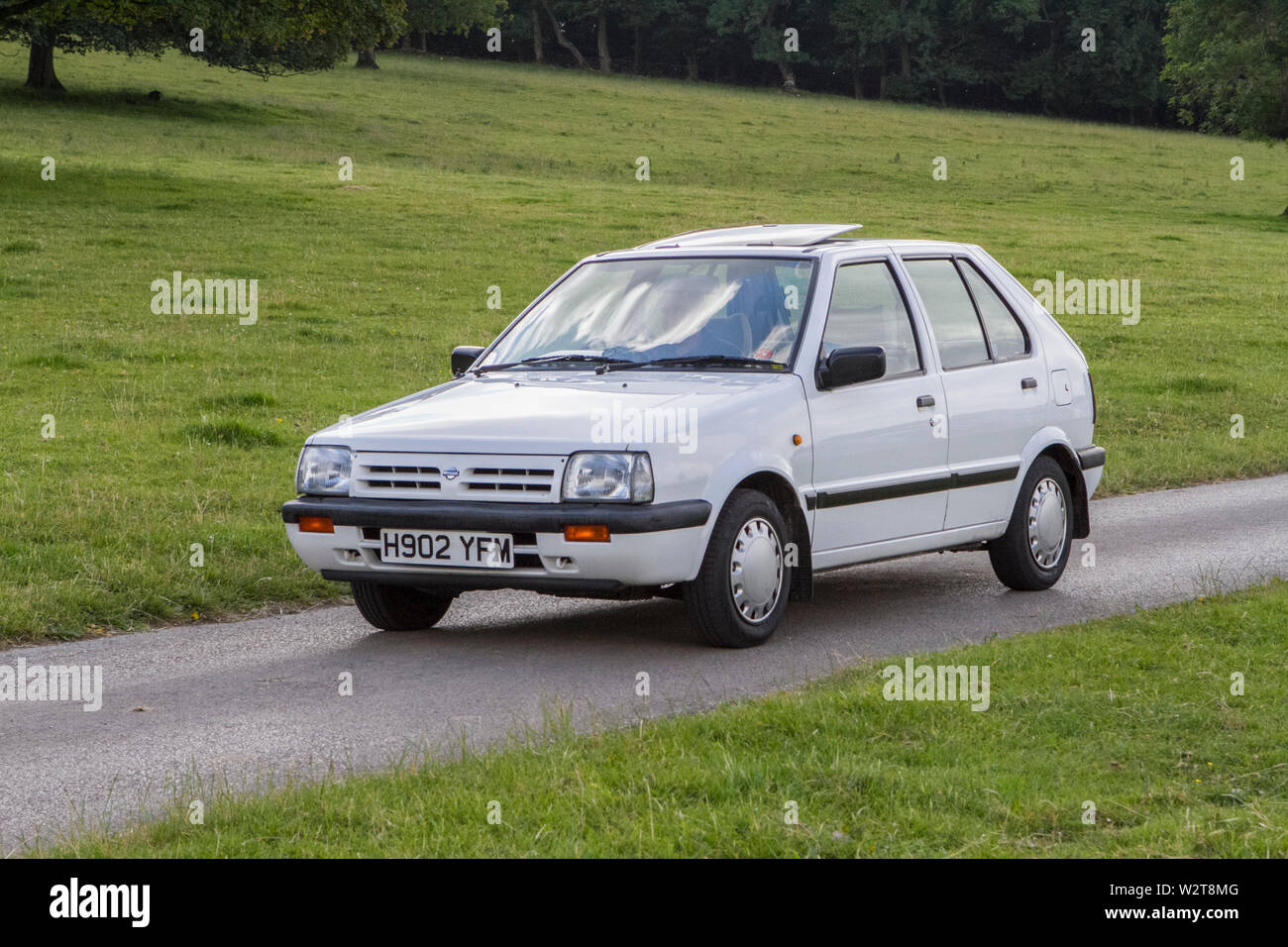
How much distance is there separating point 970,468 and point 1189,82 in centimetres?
4714

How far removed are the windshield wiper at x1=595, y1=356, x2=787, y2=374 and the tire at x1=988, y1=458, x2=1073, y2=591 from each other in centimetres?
185

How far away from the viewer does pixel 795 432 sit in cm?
798

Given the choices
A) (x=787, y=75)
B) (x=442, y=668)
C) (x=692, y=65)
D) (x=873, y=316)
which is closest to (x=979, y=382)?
(x=873, y=316)

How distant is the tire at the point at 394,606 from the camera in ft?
27.2

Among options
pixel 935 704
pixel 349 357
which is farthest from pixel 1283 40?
pixel 935 704

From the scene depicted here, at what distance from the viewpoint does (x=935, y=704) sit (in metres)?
6.12

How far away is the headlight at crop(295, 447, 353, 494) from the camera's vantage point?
786 cm

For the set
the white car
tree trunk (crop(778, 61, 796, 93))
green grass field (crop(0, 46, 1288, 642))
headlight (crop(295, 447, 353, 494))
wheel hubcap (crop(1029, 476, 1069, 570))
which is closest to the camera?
the white car

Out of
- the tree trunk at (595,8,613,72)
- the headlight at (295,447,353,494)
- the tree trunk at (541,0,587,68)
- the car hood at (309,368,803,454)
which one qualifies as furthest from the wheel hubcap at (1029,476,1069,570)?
the tree trunk at (541,0,587,68)

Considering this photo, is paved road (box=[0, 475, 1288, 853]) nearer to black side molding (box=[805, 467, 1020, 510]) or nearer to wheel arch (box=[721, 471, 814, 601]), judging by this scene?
wheel arch (box=[721, 471, 814, 601])

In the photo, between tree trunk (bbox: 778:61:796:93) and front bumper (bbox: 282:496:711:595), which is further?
tree trunk (bbox: 778:61:796:93)

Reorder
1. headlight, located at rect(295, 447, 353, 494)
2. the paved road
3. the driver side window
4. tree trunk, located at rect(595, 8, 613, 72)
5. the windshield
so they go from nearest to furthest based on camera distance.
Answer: the paved road < headlight, located at rect(295, 447, 353, 494) < the windshield < the driver side window < tree trunk, located at rect(595, 8, 613, 72)

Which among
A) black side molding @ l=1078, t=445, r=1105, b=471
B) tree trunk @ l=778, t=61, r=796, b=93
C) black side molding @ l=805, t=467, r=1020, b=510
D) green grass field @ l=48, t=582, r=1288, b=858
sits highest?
tree trunk @ l=778, t=61, r=796, b=93
